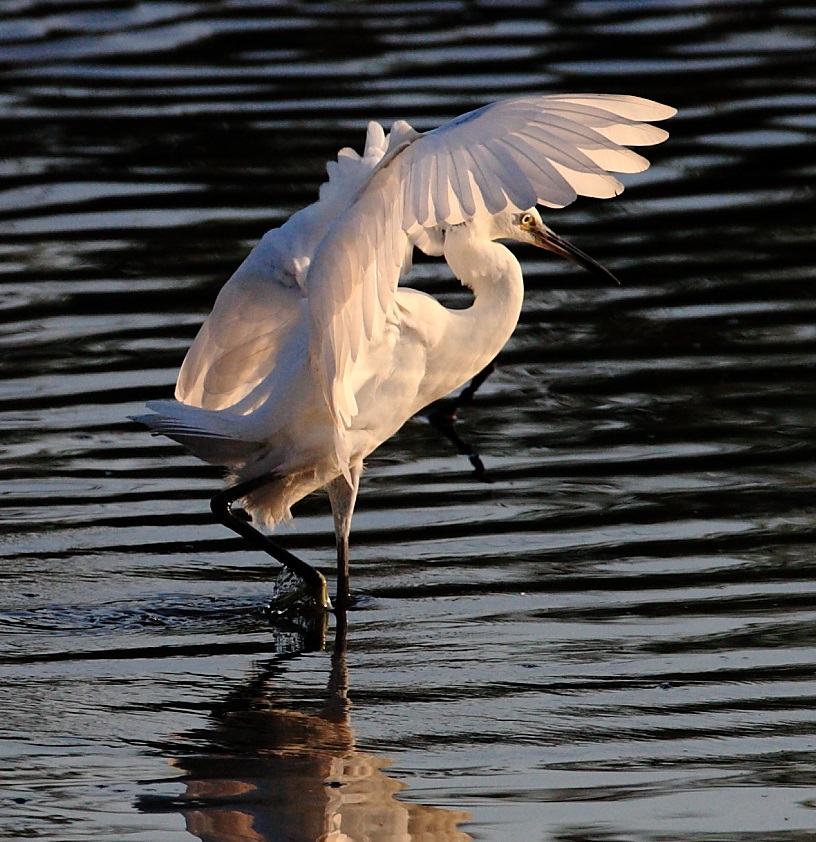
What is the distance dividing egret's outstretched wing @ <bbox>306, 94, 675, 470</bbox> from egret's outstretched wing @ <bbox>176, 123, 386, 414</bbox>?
1.11ft

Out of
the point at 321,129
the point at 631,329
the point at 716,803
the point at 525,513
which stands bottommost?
the point at 716,803

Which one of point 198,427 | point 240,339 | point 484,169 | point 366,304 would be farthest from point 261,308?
point 484,169

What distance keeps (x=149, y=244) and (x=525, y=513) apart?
4.12m

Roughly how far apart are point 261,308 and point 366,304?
974 mm

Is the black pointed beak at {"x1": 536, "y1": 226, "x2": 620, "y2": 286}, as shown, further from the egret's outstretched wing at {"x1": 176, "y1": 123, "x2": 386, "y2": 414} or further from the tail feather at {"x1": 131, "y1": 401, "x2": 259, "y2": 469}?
the tail feather at {"x1": 131, "y1": 401, "x2": 259, "y2": 469}

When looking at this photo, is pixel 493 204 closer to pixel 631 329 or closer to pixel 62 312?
pixel 631 329

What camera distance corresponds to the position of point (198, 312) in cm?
959

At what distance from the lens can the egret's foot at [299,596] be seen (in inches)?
258

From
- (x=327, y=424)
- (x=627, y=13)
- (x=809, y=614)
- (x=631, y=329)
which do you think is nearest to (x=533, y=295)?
(x=631, y=329)

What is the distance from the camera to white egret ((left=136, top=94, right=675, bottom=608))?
5.19 meters

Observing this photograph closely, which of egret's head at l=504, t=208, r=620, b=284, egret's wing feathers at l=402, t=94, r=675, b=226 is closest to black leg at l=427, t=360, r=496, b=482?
egret's head at l=504, t=208, r=620, b=284

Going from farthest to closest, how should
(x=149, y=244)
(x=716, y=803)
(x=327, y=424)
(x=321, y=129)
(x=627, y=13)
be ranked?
(x=627, y=13)
(x=321, y=129)
(x=149, y=244)
(x=327, y=424)
(x=716, y=803)

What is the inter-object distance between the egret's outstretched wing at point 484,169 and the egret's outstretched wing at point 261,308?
0.34m

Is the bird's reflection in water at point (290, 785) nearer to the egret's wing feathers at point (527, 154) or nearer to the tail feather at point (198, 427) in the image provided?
the tail feather at point (198, 427)
